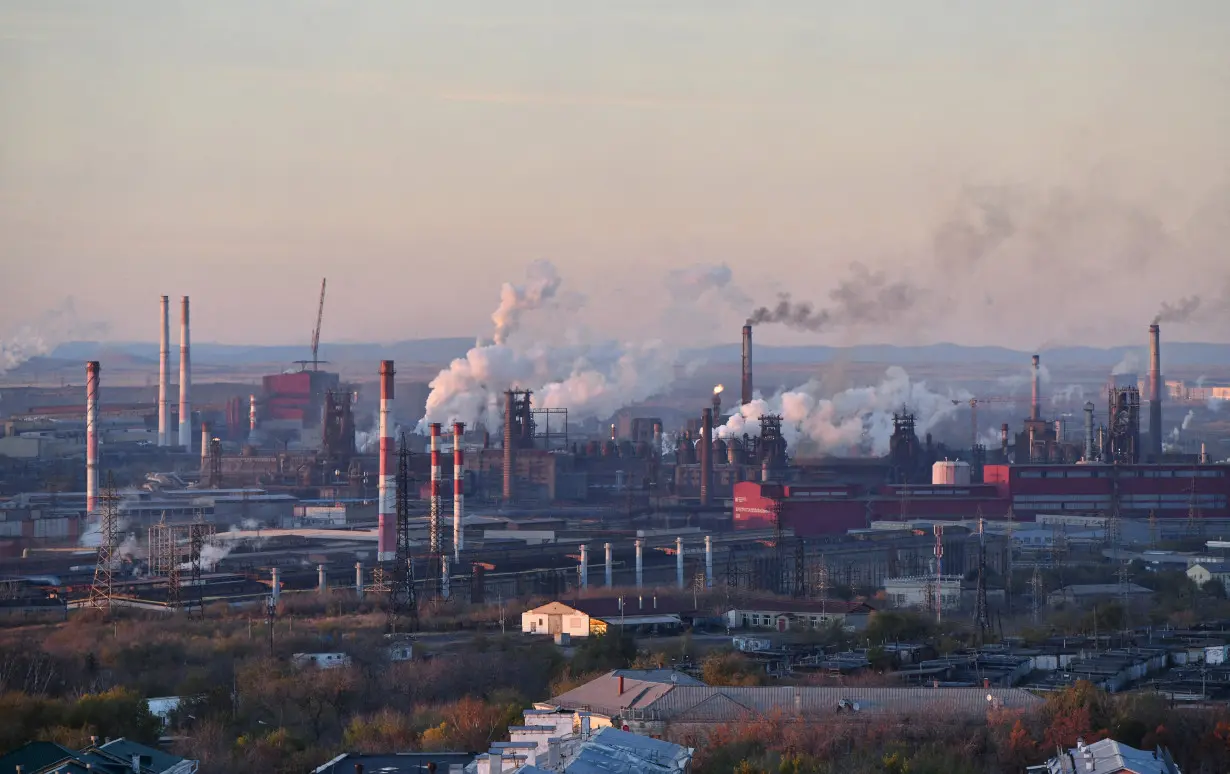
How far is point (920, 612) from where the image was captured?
3089 cm

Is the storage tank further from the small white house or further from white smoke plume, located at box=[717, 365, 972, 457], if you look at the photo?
the small white house

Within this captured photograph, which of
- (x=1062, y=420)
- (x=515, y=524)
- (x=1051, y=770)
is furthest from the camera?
(x=1062, y=420)

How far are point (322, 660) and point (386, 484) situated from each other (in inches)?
617

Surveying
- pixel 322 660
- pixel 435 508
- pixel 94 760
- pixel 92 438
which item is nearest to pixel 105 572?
pixel 435 508

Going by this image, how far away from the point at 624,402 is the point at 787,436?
1049 centimetres

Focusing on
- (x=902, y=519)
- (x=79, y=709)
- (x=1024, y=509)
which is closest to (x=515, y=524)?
(x=902, y=519)

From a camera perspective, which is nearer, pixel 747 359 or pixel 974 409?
pixel 747 359

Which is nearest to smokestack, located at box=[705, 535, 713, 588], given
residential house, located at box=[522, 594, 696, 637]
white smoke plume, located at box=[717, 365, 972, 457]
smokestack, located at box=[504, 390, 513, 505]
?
residential house, located at box=[522, 594, 696, 637]

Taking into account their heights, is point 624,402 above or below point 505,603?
above

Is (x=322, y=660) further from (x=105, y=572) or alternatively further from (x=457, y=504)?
(x=457, y=504)

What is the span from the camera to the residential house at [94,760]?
14.1 metres

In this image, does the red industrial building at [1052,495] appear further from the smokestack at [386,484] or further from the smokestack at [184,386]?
the smokestack at [184,386]

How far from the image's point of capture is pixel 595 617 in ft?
94.2

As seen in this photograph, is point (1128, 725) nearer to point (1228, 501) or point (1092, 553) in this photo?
point (1092, 553)
